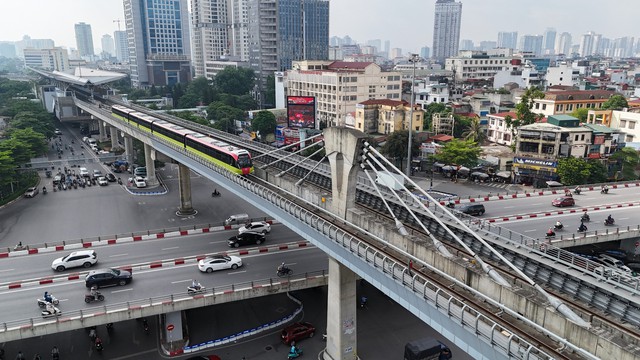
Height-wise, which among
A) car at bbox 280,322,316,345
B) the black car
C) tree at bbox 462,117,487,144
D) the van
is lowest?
car at bbox 280,322,316,345

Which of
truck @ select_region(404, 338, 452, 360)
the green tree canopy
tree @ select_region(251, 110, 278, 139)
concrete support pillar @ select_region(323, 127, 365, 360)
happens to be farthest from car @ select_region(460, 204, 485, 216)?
the green tree canopy

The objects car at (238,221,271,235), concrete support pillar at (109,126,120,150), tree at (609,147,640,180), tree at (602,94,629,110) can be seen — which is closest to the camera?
car at (238,221,271,235)

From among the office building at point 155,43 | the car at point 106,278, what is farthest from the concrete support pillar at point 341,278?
the office building at point 155,43

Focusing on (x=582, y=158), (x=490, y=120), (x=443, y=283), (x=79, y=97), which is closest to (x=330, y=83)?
(x=490, y=120)

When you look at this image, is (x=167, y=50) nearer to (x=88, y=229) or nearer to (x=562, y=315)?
(x=88, y=229)

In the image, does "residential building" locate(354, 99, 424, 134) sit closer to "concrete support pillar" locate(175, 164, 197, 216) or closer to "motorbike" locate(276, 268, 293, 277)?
"concrete support pillar" locate(175, 164, 197, 216)

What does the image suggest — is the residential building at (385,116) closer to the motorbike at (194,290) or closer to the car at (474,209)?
the car at (474,209)
